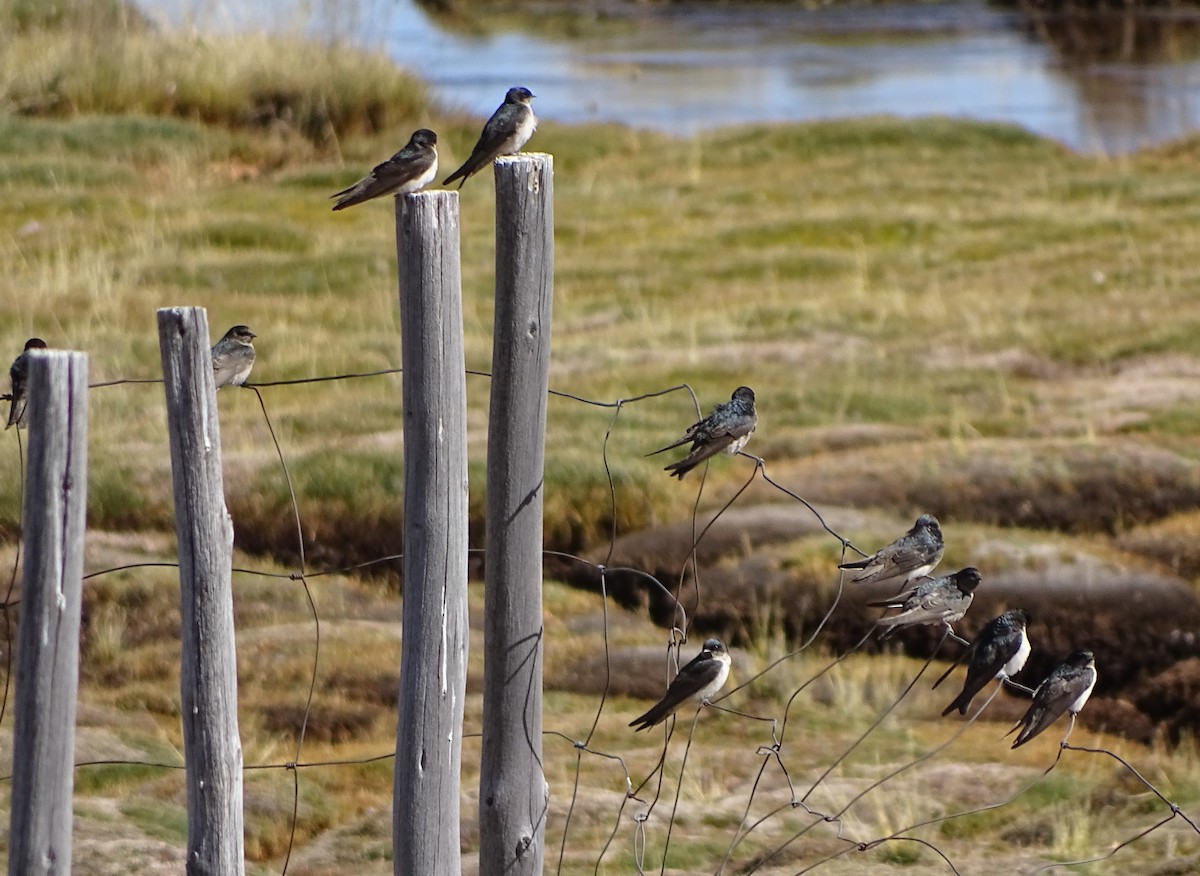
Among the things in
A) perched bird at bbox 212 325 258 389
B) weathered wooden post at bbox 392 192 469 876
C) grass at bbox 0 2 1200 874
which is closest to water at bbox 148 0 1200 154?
grass at bbox 0 2 1200 874

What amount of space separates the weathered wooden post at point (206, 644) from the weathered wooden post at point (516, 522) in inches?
26.8

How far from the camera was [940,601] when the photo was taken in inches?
196

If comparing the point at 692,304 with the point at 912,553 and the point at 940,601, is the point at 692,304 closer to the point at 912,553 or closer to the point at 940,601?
the point at 912,553

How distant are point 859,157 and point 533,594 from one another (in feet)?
81.2

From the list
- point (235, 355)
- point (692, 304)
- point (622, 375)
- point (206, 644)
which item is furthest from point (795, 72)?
point (206, 644)

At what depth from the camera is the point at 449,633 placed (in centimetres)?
432

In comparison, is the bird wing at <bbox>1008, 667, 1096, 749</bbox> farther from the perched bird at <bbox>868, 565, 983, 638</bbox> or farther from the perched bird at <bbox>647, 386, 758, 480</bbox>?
the perched bird at <bbox>647, 386, 758, 480</bbox>

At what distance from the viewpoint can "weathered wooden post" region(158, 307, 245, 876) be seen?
4.05 meters

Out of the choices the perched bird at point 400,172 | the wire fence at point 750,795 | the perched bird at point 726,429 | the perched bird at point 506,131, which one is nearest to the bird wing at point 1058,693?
the wire fence at point 750,795

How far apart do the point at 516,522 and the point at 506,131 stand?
1934 mm

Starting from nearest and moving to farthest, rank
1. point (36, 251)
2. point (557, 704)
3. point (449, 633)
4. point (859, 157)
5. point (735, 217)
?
point (449, 633)
point (557, 704)
point (36, 251)
point (735, 217)
point (859, 157)

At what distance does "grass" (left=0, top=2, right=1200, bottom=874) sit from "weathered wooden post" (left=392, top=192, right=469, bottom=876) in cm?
152

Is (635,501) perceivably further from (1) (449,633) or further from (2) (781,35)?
(2) (781,35)

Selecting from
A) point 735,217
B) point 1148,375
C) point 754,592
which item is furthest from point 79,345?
point 735,217
